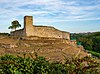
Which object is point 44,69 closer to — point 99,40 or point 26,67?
point 26,67

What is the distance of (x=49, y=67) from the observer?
439 cm

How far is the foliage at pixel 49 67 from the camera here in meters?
4.16

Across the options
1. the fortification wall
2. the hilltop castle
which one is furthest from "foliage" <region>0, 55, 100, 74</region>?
the fortification wall

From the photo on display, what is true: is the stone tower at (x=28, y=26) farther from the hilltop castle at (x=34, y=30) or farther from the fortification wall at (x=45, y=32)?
the fortification wall at (x=45, y=32)

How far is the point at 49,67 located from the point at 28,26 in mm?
17020

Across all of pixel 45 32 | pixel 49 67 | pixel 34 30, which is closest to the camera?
pixel 49 67

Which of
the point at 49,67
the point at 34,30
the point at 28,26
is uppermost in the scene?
the point at 28,26

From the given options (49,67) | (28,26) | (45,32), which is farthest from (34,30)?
(49,67)

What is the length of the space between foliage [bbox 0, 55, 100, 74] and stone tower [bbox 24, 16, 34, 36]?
1665 centimetres

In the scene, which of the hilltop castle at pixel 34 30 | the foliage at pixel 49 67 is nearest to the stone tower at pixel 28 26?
the hilltop castle at pixel 34 30

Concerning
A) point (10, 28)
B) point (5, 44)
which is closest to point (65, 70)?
point (5, 44)

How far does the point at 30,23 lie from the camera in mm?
21266

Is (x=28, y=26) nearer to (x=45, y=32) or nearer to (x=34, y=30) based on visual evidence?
(x=34, y=30)

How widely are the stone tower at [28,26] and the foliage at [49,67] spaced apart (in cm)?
1665
